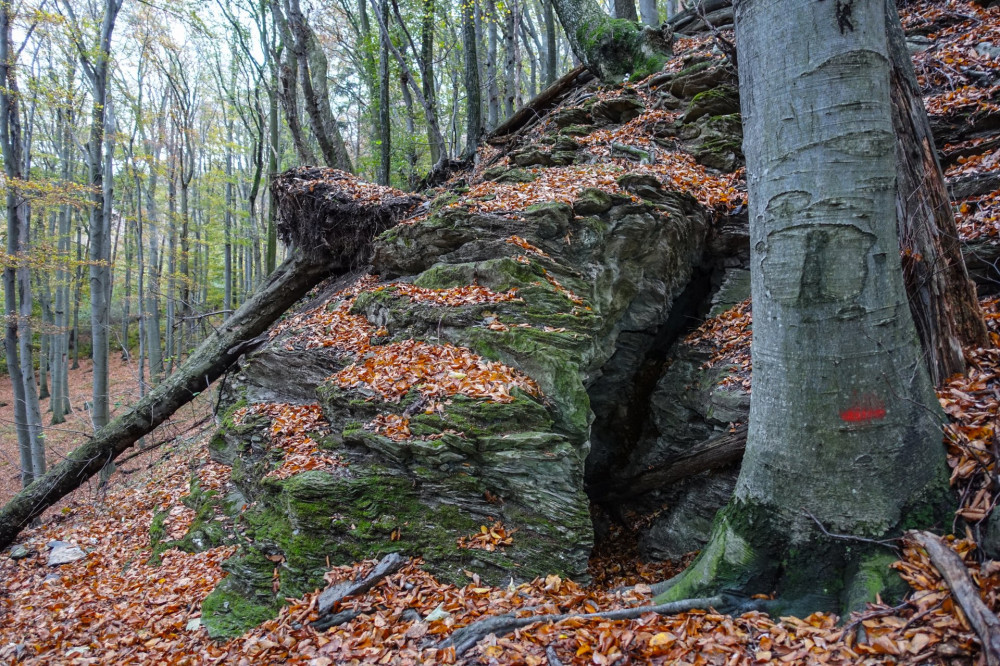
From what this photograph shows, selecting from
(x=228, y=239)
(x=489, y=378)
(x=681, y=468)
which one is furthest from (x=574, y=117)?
(x=228, y=239)

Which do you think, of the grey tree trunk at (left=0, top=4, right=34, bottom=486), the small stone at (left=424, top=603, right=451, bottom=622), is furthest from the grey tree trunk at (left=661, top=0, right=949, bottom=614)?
the grey tree trunk at (left=0, top=4, right=34, bottom=486)

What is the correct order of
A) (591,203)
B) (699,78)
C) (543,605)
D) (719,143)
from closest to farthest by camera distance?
(543,605) → (591,203) → (719,143) → (699,78)

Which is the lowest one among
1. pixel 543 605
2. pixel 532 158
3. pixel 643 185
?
pixel 543 605

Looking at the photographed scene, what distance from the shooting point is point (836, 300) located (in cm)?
256

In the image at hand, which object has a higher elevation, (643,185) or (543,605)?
(643,185)

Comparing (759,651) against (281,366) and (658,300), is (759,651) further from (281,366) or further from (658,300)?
(281,366)

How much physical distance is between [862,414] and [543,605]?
2241 millimetres

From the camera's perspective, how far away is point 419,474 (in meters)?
4.14

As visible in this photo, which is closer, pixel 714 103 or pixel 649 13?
pixel 714 103

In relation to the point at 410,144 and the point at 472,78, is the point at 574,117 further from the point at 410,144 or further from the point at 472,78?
the point at 410,144

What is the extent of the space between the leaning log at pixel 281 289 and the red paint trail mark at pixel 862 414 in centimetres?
635

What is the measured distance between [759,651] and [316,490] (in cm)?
343

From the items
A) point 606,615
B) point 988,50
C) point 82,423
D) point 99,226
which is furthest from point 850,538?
point 82,423

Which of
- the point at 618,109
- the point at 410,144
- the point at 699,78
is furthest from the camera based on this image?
the point at 410,144
